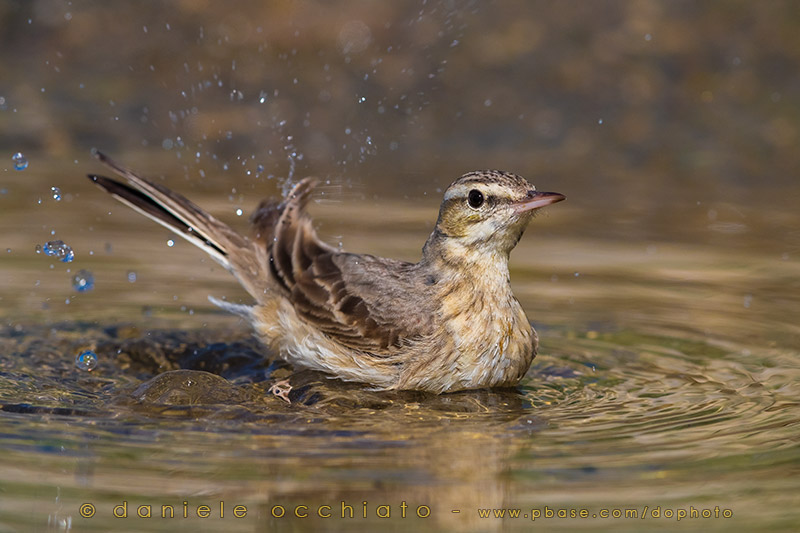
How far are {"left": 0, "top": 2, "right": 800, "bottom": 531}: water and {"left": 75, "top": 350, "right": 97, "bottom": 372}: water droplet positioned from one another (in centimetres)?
3

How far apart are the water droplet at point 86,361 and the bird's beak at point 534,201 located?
3005mm

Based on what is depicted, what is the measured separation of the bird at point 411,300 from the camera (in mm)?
7617

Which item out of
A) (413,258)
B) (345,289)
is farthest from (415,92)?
(345,289)

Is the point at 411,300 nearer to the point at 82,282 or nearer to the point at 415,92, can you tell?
the point at 82,282

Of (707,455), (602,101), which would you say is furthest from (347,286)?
(602,101)

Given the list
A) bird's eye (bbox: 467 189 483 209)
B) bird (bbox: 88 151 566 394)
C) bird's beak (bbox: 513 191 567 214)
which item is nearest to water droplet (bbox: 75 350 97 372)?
bird (bbox: 88 151 566 394)

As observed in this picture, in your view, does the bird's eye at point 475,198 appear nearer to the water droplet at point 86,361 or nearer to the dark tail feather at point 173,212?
the dark tail feather at point 173,212

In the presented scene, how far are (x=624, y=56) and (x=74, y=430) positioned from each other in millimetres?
10253

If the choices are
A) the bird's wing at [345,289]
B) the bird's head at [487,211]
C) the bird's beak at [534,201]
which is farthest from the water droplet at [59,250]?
the bird's beak at [534,201]

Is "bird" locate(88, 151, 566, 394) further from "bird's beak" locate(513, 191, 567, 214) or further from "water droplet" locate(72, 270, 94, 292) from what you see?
"water droplet" locate(72, 270, 94, 292)

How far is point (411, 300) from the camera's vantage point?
313 inches

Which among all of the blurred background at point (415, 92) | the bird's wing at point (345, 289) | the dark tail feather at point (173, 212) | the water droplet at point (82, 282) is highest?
the blurred background at point (415, 92)

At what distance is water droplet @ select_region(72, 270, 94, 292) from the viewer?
9.49m

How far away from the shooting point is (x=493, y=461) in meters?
6.13
